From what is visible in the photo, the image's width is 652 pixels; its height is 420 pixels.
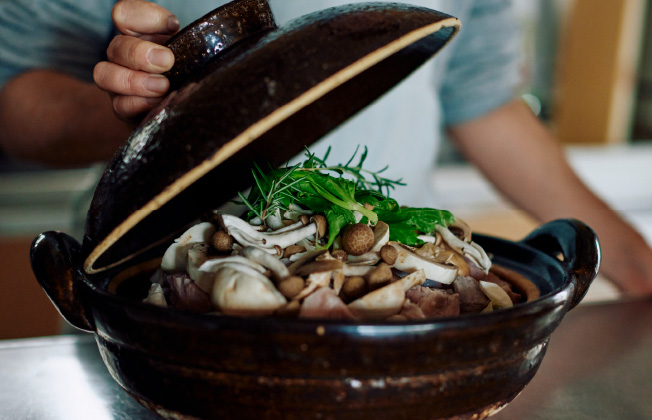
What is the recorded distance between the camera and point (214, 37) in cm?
56

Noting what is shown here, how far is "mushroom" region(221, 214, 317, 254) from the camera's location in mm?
565

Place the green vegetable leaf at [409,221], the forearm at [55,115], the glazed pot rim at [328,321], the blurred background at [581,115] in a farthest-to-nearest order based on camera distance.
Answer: the blurred background at [581,115] → the forearm at [55,115] → the green vegetable leaf at [409,221] → the glazed pot rim at [328,321]

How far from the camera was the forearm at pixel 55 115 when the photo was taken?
124 cm

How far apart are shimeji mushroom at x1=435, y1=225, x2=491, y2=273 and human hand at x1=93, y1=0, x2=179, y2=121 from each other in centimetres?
36

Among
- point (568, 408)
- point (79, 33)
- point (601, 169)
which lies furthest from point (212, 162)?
point (601, 169)

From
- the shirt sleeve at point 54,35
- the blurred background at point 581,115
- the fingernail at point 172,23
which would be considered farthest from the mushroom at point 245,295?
the blurred background at point 581,115

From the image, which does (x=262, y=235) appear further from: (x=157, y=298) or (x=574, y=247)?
(x=574, y=247)

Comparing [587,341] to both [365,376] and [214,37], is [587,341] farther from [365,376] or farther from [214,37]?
[214,37]

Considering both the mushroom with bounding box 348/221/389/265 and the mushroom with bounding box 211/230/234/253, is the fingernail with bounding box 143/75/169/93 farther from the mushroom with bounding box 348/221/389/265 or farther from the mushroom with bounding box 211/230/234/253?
the mushroom with bounding box 348/221/389/265

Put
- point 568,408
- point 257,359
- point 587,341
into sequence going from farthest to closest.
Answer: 1. point 587,341
2. point 568,408
3. point 257,359

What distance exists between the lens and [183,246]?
60cm

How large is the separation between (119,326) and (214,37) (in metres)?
0.30

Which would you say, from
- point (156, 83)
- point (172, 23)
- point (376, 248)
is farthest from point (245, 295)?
point (172, 23)

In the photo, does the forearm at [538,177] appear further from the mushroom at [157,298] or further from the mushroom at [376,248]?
the mushroom at [157,298]
